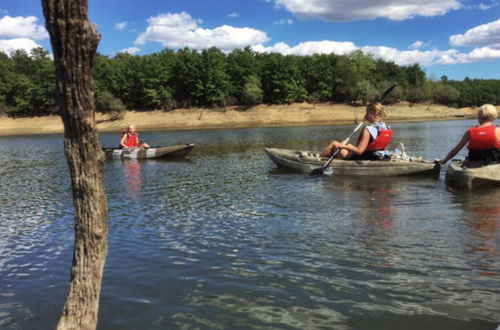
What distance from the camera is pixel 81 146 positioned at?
11.5 feet

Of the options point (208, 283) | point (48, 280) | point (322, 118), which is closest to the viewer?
point (208, 283)

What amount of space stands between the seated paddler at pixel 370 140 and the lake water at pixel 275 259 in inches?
75.0

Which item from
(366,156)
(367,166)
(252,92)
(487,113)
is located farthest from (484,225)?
(252,92)

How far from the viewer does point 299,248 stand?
770 centimetres

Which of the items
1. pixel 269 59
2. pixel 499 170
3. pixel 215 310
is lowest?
pixel 215 310

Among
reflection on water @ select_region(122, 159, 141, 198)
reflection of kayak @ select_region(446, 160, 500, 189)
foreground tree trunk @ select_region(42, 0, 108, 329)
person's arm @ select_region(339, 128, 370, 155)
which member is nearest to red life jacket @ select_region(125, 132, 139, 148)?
reflection on water @ select_region(122, 159, 141, 198)

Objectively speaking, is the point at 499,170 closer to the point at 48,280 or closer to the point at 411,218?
the point at 411,218

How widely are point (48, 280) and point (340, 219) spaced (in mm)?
5808

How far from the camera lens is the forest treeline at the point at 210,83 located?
77.8 metres

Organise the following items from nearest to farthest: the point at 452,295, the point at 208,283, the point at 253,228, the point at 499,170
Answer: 1. the point at 452,295
2. the point at 208,283
3. the point at 253,228
4. the point at 499,170

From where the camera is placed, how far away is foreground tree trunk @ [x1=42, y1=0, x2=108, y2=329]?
3.18 meters

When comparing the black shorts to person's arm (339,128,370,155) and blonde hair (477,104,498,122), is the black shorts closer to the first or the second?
person's arm (339,128,370,155)

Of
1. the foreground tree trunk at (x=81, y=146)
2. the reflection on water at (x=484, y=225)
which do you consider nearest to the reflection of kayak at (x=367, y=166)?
the reflection on water at (x=484, y=225)

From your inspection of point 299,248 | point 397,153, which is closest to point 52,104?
point 397,153
